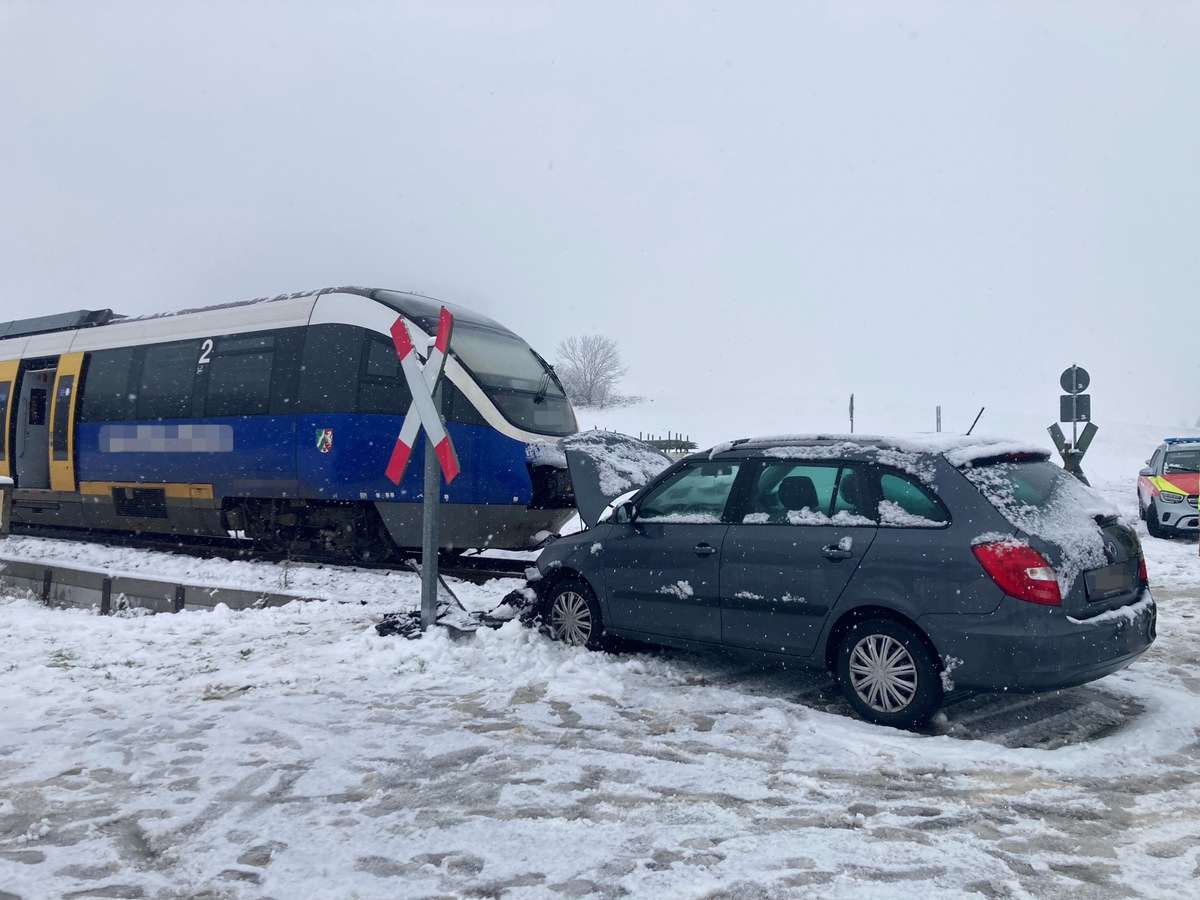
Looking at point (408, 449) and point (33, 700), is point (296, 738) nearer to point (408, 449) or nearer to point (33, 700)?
point (33, 700)

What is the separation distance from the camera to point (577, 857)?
11.7ft

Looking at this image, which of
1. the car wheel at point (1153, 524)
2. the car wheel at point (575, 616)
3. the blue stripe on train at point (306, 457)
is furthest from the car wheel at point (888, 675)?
the car wheel at point (1153, 524)

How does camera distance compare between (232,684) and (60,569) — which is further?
(60,569)

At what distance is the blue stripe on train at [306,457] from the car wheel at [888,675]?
5.59 m

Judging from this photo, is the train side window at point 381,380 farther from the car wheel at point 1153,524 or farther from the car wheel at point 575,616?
the car wheel at point 1153,524

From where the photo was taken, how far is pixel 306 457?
36.7ft

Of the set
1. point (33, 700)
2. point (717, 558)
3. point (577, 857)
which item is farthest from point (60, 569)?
point (577, 857)

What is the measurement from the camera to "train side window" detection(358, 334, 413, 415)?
10617mm

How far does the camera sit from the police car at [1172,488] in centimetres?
1488

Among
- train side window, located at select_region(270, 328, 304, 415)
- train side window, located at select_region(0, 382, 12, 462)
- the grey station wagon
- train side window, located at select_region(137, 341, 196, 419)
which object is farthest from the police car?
train side window, located at select_region(0, 382, 12, 462)

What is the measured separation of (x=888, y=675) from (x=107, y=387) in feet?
41.5

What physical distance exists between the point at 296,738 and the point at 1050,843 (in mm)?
3667

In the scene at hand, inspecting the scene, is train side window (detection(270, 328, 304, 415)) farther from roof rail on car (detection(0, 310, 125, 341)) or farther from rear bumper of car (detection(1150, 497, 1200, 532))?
rear bumper of car (detection(1150, 497, 1200, 532))

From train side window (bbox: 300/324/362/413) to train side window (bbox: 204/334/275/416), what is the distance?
2.25ft
